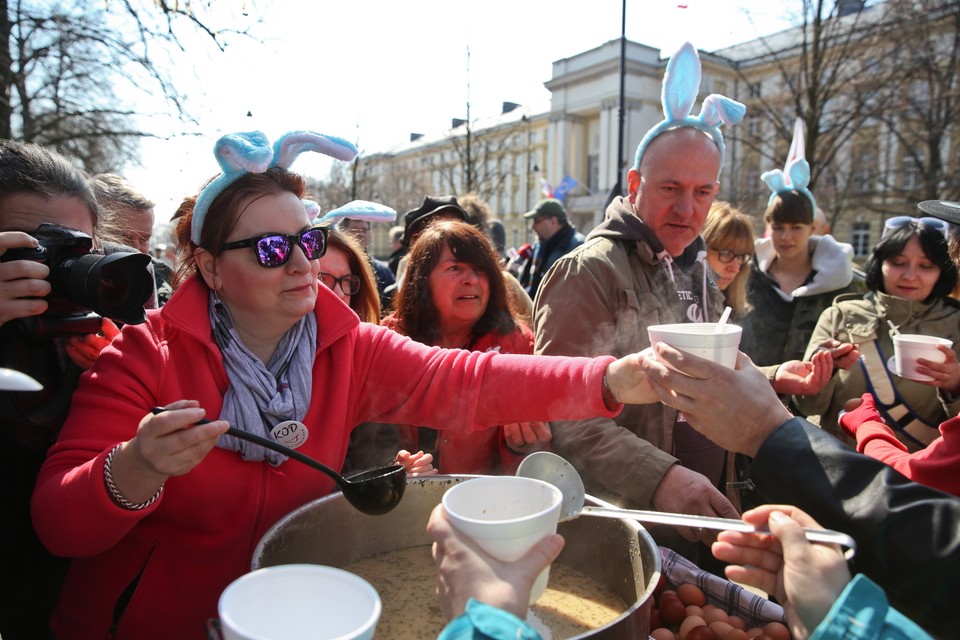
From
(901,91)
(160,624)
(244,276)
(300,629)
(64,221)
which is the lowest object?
(160,624)

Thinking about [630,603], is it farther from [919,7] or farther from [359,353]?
[919,7]

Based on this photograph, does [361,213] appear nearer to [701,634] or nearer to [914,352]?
[701,634]

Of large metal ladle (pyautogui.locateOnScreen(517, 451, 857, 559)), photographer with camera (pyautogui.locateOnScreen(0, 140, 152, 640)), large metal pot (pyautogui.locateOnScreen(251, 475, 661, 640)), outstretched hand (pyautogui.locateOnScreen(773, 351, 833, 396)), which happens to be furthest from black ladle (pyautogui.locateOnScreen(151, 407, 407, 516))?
outstretched hand (pyautogui.locateOnScreen(773, 351, 833, 396))

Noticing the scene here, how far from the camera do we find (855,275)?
499cm

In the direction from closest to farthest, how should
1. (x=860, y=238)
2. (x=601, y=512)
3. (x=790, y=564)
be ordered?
(x=790, y=564) → (x=601, y=512) → (x=860, y=238)

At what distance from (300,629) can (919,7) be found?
14.5 meters

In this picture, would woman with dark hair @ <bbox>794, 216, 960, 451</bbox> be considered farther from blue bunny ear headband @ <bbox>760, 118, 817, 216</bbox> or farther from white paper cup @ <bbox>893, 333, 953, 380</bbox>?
blue bunny ear headband @ <bbox>760, 118, 817, 216</bbox>

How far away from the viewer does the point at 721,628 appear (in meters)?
1.58

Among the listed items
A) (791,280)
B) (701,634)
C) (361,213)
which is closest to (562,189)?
(791,280)

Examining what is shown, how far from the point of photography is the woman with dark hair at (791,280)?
429 cm

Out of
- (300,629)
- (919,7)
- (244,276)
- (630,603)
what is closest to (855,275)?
(630,603)

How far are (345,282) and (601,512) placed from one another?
2109 millimetres

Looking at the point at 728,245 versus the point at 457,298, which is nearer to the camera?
the point at 457,298

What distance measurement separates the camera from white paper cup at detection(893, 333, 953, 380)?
2553 mm
